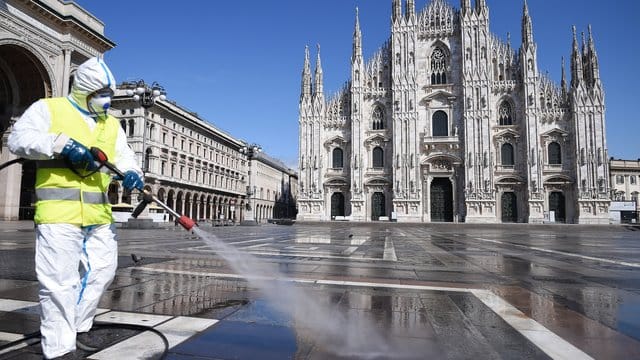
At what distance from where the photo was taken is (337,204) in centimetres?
4219

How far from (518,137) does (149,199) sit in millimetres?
41209

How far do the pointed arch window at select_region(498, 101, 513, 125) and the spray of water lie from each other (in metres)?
40.0

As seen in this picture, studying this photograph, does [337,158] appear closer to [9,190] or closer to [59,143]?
[9,190]

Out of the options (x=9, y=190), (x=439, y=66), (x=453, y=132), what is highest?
(x=439, y=66)

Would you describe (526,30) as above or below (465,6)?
below

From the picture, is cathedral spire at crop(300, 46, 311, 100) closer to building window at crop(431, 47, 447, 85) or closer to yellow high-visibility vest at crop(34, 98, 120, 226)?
building window at crop(431, 47, 447, 85)

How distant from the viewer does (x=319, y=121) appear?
41.8m

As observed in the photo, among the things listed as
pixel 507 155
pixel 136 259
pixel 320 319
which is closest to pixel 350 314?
pixel 320 319

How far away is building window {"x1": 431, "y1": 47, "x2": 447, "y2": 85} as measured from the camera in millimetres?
41312

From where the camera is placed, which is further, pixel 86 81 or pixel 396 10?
pixel 396 10

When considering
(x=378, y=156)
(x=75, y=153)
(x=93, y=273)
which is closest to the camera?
(x=75, y=153)

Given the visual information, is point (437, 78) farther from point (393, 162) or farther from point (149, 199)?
point (149, 199)

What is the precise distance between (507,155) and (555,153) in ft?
14.0

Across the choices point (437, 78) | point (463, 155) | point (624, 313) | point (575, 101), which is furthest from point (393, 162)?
point (624, 313)
